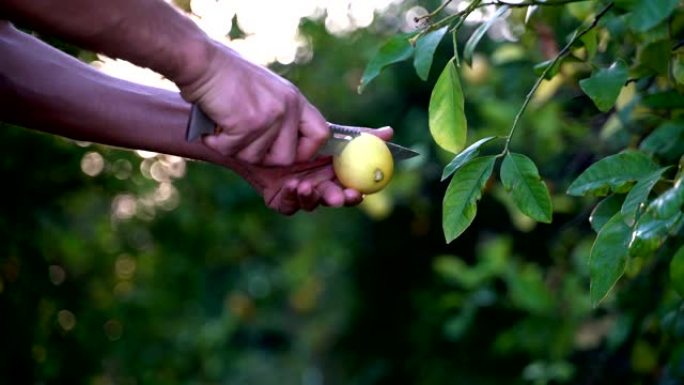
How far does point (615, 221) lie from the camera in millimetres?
1385

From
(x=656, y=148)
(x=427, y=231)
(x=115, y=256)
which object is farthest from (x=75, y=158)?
(x=427, y=231)

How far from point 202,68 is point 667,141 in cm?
76

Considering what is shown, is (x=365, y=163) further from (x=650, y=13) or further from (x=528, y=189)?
(x=650, y=13)

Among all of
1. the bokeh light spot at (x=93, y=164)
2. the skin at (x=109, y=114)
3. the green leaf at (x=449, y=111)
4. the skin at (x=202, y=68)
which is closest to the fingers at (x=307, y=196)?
the skin at (x=109, y=114)

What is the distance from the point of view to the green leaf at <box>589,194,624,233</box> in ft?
5.27

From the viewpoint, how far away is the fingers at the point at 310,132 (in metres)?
1.59

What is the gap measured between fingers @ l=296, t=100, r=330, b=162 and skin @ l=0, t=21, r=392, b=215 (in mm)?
95

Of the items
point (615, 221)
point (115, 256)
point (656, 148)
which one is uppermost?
point (615, 221)

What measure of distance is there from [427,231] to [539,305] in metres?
2.79

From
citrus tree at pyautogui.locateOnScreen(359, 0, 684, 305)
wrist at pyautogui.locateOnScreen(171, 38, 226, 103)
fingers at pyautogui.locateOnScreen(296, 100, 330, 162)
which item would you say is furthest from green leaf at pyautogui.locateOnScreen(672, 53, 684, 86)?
wrist at pyautogui.locateOnScreen(171, 38, 226, 103)

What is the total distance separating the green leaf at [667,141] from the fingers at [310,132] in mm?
533

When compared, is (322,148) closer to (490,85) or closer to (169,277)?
(490,85)

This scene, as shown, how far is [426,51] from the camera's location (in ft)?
5.51

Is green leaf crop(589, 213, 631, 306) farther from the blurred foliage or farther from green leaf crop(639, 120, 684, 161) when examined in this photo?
green leaf crop(639, 120, 684, 161)
